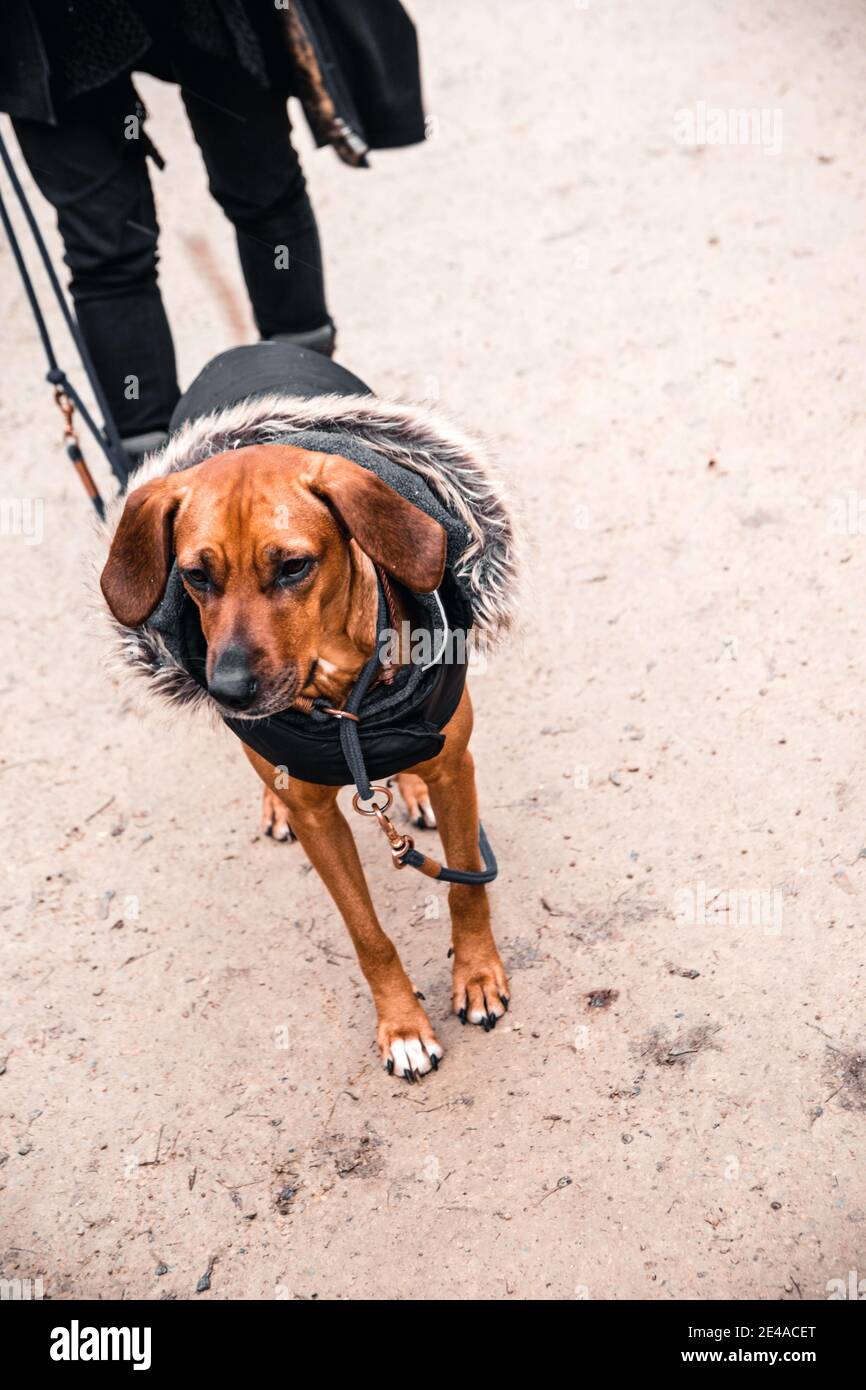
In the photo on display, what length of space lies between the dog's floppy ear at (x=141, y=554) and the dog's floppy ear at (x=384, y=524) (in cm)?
28

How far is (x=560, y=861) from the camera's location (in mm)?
3078

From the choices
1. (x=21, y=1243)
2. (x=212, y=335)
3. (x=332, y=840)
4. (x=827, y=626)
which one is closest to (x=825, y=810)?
(x=827, y=626)

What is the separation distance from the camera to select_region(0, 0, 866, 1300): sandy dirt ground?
7.96 feet

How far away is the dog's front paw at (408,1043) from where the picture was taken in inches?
107

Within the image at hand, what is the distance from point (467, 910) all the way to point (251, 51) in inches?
81.4

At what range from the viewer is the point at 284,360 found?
2957 mm

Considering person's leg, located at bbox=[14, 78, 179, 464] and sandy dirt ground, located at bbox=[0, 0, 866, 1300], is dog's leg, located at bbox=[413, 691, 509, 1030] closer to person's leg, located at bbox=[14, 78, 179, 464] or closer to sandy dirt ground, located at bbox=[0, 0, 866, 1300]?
sandy dirt ground, located at bbox=[0, 0, 866, 1300]

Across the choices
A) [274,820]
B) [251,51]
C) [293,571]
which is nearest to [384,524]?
[293,571]

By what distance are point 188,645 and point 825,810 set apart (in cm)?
158

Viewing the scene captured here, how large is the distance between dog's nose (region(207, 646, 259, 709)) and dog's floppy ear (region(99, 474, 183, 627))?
27cm

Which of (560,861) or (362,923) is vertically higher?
(362,923)

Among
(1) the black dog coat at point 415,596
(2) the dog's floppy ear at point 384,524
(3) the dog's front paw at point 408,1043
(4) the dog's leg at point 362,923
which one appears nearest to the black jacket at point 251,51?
(1) the black dog coat at point 415,596

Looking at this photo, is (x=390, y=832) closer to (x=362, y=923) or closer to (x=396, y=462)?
(x=362, y=923)

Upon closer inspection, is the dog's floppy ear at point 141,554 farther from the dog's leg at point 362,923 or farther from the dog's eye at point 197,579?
the dog's leg at point 362,923
